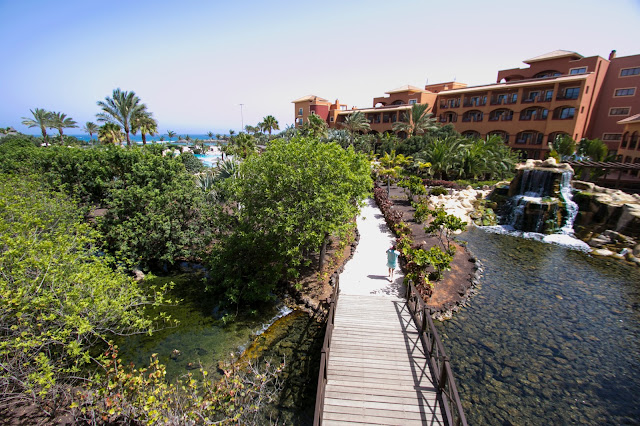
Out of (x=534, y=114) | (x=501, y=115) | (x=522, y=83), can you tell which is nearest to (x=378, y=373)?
(x=534, y=114)

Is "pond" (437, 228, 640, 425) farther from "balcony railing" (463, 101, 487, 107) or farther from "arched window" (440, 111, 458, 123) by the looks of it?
"arched window" (440, 111, 458, 123)

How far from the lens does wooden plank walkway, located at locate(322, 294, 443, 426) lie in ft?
24.5

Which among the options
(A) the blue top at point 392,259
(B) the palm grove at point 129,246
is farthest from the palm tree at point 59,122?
(A) the blue top at point 392,259

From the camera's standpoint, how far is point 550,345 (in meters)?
11.2

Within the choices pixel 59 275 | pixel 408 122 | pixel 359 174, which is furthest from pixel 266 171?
pixel 408 122

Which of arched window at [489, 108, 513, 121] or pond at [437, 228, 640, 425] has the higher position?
arched window at [489, 108, 513, 121]

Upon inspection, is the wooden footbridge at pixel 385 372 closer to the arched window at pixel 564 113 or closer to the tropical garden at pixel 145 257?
the tropical garden at pixel 145 257

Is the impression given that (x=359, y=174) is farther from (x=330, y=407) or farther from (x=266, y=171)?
(x=330, y=407)

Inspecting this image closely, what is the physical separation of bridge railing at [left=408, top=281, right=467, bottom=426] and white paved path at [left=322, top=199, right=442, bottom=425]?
0.70 feet

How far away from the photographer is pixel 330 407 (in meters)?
7.70

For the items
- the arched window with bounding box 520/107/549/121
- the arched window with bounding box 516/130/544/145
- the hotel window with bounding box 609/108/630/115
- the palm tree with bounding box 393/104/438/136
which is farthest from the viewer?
the palm tree with bounding box 393/104/438/136

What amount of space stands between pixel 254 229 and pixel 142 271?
7.31 meters

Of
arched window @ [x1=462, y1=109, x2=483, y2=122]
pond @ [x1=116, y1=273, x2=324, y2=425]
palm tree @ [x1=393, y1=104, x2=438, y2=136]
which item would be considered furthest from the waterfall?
arched window @ [x1=462, y1=109, x2=483, y2=122]

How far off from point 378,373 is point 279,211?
23.4 ft
